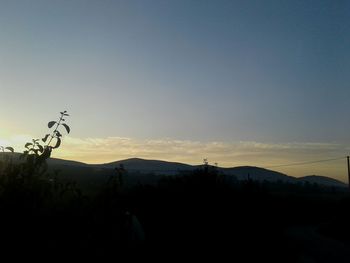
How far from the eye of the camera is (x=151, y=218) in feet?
52.9

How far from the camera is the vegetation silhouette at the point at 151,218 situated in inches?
141

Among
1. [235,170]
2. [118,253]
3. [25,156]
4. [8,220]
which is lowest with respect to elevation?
[118,253]

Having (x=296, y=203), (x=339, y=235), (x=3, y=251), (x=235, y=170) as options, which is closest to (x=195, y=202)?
(x=3, y=251)

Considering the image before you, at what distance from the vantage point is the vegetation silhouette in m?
3.58

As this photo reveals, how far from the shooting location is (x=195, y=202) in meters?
14.5

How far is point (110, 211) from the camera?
3984mm

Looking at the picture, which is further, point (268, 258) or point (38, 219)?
point (268, 258)

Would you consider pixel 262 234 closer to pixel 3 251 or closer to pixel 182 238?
pixel 182 238

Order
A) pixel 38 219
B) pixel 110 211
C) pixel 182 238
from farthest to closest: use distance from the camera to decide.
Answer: pixel 182 238 < pixel 110 211 < pixel 38 219

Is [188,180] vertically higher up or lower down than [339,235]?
higher up

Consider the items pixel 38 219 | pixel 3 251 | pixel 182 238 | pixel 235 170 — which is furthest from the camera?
pixel 235 170

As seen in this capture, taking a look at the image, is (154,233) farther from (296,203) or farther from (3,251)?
(296,203)

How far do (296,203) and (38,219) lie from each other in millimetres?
51258

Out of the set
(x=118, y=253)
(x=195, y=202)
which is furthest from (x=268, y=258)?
(x=118, y=253)
